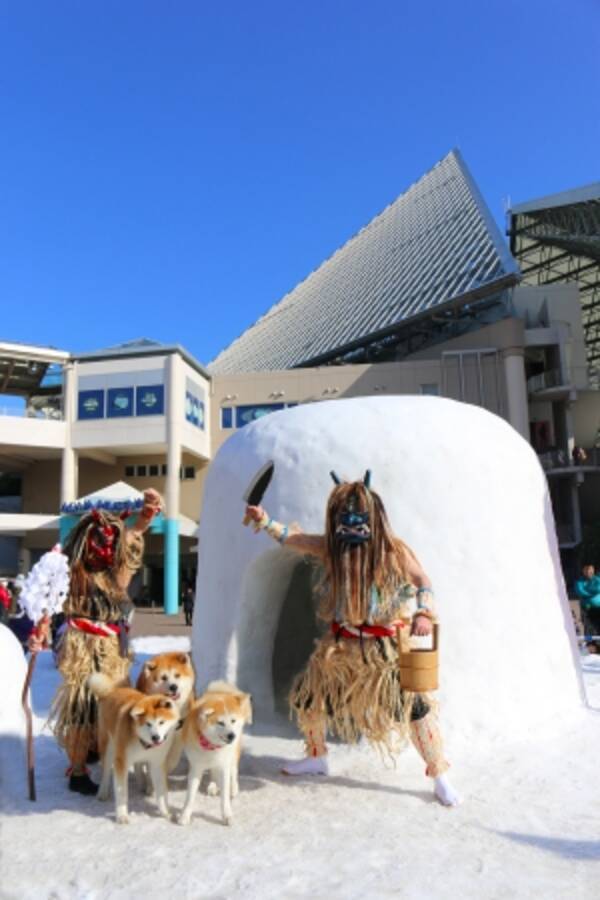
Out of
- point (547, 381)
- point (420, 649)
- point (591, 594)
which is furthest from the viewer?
point (547, 381)

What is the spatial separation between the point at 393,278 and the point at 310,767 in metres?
32.0

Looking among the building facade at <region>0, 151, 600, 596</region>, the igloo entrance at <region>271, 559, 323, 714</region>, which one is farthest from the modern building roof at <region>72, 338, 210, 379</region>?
the igloo entrance at <region>271, 559, 323, 714</region>

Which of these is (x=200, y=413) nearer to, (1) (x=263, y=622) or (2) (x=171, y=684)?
(1) (x=263, y=622)

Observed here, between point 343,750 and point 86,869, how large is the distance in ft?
6.11

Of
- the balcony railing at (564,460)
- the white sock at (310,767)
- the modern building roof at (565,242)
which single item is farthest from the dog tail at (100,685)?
the modern building roof at (565,242)

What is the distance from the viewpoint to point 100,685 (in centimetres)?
377

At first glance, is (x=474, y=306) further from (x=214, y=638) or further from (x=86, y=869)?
(x=86, y=869)

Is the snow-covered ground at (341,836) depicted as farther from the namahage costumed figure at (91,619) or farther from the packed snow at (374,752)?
the namahage costumed figure at (91,619)

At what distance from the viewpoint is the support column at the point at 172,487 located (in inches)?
910

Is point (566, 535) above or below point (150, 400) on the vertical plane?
below

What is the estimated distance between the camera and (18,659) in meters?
5.39

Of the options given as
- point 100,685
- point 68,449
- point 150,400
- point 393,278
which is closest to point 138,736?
point 100,685

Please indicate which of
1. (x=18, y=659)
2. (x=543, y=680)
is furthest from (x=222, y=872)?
(x=18, y=659)

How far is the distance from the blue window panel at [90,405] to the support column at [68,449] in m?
0.26
